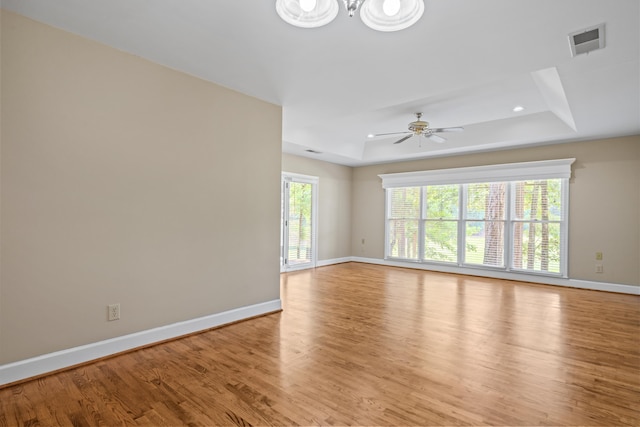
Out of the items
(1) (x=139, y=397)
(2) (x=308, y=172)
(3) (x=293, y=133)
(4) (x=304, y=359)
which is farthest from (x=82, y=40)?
(2) (x=308, y=172)

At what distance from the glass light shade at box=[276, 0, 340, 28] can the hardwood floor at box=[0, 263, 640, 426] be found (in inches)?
95.3

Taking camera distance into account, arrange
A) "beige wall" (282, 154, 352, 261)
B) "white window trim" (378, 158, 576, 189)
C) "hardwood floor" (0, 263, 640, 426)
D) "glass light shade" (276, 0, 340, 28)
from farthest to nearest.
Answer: "beige wall" (282, 154, 352, 261), "white window trim" (378, 158, 576, 189), "glass light shade" (276, 0, 340, 28), "hardwood floor" (0, 263, 640, 426)

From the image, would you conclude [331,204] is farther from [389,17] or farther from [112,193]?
[389,17]

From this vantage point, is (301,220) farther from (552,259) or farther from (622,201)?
(622,201)

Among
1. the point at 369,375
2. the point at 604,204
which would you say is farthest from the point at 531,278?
the point at 369,375

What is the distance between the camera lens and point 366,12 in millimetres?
2215

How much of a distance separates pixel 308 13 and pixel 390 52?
784mm

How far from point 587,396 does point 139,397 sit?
110 inches

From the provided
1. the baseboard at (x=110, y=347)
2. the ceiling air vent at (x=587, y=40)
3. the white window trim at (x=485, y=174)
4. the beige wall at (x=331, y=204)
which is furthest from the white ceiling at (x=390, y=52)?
the beige wall at (x=331, y=204)

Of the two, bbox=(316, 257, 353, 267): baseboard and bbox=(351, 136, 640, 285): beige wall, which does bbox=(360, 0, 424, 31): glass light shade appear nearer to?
bbox=(351, 136, 640, 285): beige wall

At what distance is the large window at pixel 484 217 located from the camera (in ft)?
18.7

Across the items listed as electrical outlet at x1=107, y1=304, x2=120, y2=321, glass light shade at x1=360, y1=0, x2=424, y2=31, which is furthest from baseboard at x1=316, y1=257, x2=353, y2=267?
glass light shade at x1=360, y1=0, x2=424, y2=31

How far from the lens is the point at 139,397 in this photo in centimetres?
208

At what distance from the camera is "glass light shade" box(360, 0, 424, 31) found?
2.17 metres
